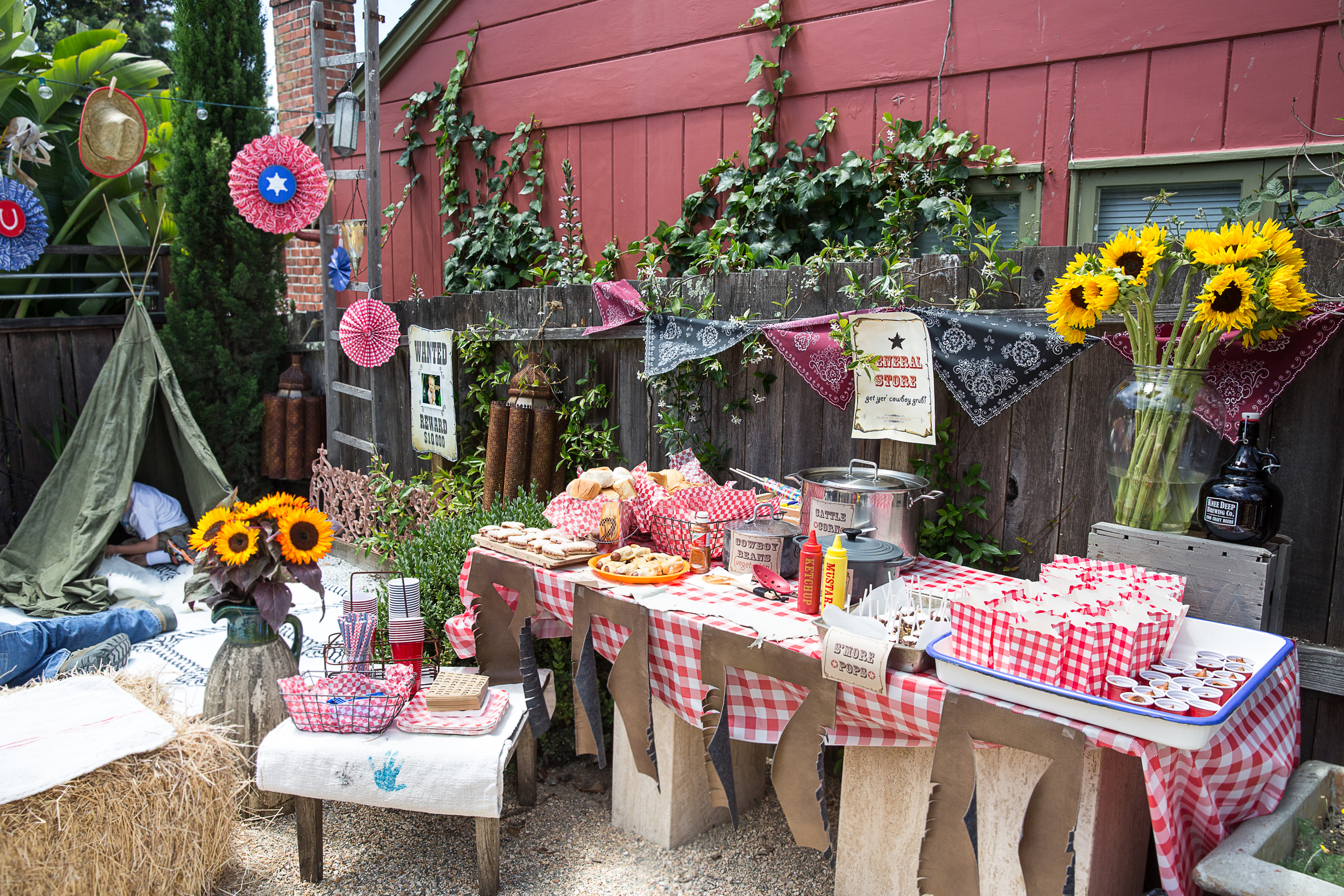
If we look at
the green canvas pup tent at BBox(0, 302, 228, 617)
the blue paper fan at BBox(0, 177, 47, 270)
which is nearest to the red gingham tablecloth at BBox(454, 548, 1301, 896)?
the green canvas pup tent at BBox(0, 302, 228, 617)

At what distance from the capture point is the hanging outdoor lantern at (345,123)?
5.20 meters

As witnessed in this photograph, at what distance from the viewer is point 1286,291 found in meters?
1.94

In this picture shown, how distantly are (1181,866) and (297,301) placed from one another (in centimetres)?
746

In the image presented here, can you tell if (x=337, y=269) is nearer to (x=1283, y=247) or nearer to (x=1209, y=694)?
(x=1283, y=247)

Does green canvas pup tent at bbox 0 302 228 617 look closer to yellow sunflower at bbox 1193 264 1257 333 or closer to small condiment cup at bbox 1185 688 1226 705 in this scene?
small condiment cup at bbox 1185 688 1226 705

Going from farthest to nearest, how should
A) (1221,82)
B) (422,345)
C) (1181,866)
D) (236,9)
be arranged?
1. (236,9)
2. (422,345)
3. (1221,82)
4. (1181,866)

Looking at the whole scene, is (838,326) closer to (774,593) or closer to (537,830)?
(774,593)

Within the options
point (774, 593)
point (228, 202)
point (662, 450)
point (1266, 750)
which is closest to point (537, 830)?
point (774, 593)

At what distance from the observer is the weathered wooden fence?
7.31 feet

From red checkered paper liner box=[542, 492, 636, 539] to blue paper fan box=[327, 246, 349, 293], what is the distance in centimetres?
331

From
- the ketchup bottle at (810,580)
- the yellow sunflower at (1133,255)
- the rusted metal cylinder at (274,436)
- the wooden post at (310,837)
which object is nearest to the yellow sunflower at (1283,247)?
the yellow sunflower at (1133,255)

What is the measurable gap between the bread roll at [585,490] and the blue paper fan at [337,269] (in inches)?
128

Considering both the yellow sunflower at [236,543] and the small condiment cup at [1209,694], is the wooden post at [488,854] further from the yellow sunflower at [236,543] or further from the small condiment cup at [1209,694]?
the small condiment cup at [1209,694]

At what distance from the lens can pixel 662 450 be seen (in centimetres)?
392
